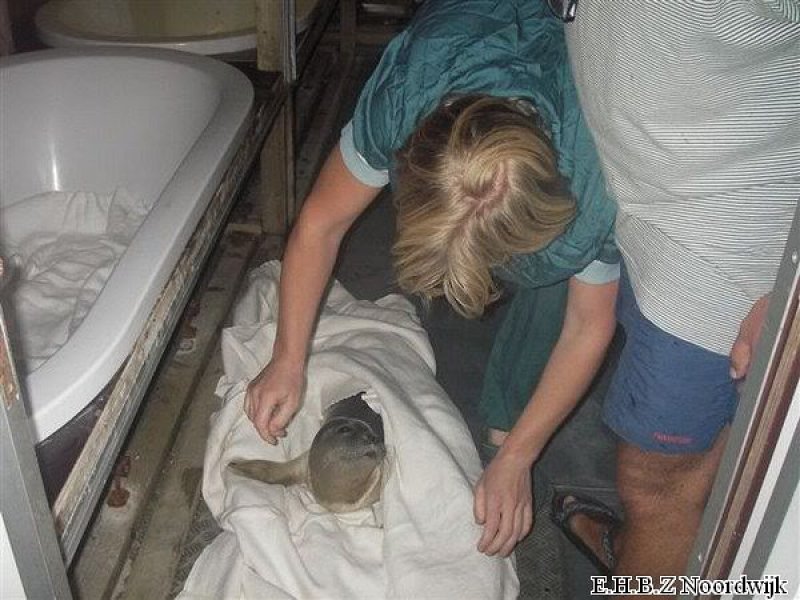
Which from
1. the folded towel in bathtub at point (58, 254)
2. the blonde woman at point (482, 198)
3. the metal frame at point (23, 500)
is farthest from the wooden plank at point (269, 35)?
the metal frame at point (23, 500)

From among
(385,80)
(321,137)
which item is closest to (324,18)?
(321,137)

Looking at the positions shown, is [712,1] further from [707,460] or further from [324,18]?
[324,18]

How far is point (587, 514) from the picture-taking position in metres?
1.47

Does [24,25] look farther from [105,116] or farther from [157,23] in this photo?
[105,116]

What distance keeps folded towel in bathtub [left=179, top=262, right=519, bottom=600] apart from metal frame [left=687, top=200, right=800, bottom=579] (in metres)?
0.55

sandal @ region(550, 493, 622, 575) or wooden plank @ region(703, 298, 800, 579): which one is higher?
wooden plank @ region(703, 298, 800, 579)

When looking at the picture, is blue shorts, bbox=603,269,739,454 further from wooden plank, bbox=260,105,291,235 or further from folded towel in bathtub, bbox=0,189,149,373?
wooden plank, bbox=260,105,291,235

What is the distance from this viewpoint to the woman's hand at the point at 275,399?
127cm

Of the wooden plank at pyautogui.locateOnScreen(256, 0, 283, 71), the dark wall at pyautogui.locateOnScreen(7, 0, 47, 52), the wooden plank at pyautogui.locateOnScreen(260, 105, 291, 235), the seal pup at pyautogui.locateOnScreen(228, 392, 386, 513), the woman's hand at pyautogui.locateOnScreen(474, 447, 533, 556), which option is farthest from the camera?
the dark wall at pyautogui.locateOnScreen(7, 0, 47, 52)

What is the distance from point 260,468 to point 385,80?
0.65m

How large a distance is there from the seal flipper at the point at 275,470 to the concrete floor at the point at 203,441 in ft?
0.36

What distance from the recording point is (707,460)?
120cm

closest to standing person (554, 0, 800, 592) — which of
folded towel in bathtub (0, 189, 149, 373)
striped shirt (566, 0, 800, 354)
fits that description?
striped shirt (566, 0, 800, 354)

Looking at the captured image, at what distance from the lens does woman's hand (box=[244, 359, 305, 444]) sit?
50.1 inches
